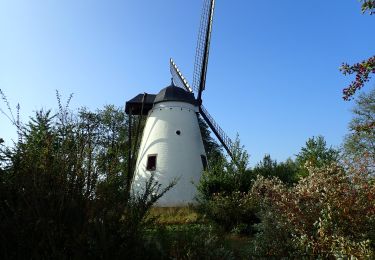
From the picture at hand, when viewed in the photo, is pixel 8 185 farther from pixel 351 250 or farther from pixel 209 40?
pixel 209 40

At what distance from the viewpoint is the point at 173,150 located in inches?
883

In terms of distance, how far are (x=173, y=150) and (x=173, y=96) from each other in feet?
12.3

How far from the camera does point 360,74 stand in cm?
527

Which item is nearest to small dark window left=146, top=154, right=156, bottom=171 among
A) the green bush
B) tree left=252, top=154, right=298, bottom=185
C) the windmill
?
the windmill

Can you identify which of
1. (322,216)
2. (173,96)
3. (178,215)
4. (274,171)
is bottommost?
(322,216)

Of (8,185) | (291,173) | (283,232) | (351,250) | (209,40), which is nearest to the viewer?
(8,185)

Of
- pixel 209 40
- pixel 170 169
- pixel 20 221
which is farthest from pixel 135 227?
pixel 209 40

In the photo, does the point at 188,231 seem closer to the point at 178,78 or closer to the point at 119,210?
the point at 119,210

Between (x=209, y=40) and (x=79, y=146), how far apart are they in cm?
2217

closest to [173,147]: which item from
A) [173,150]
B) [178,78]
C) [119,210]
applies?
[173,150]

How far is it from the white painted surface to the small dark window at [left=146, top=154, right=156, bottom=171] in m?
0.22

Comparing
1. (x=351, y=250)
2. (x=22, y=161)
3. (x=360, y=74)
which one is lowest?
(x=351, y=250)

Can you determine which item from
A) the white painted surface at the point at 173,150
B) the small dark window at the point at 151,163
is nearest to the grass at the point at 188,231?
the white painted surface at the point at 173,150

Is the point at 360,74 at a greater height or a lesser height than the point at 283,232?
greater
